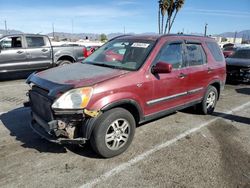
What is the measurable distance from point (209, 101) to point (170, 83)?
1.99 meters

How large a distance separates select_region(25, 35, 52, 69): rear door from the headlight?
756cm

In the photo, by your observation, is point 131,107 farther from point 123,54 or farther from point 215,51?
point 215,51

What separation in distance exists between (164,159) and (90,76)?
1668 mm

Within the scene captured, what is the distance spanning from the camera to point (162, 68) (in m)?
3.99

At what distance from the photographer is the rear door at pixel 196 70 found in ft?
16.5

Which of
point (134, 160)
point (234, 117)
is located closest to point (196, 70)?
point (234, 117)

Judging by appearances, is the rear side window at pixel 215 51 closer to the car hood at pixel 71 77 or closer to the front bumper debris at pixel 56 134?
the car hood at pixel 71 77

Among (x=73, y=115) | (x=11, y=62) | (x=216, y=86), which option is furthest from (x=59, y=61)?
(x=73, y=115)

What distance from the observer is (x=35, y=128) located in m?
3.81

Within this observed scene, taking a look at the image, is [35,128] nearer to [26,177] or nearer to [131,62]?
[26,177]

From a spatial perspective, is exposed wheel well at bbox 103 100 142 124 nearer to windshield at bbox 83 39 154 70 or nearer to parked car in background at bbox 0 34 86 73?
windshield at bbox 83 39 154 70

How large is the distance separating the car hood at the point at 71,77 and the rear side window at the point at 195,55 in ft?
5.84

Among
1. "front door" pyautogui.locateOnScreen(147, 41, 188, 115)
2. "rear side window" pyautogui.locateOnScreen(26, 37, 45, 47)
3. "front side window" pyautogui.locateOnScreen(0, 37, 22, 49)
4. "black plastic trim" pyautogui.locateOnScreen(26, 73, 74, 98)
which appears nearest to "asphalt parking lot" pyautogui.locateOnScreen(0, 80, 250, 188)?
"front door" pyautogui.locateOnScreen(147, 41, 188, 115)

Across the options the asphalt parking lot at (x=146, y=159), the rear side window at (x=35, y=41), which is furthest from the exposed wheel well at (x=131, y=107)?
the rear side window at (x=35, y=41)
